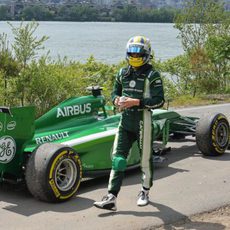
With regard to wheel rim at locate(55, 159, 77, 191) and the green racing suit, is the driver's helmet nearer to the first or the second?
the green racing suit

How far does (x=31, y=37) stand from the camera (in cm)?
1321

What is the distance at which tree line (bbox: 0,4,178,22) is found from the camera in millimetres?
26384

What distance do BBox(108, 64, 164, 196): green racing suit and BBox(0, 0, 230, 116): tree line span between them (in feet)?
19.0

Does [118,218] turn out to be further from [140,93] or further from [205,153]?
[205,153]

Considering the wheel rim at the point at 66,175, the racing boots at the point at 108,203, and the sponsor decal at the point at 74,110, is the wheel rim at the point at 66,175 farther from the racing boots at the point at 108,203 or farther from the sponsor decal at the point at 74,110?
the sponsor decal at the point at 74,110

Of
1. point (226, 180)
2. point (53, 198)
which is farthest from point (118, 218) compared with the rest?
point (226, 180)

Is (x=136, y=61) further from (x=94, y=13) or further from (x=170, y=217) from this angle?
(x=94, y=13)

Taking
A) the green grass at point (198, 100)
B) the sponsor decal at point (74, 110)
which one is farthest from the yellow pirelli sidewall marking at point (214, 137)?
the green grass at point (198, 100)

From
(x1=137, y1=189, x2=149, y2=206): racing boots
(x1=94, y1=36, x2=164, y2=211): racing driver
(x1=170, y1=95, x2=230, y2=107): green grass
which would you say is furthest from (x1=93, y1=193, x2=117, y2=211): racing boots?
(x1=170, y1=95, x2=230, y2=107): green grass

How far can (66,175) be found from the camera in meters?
6.69

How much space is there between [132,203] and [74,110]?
1.87 metres

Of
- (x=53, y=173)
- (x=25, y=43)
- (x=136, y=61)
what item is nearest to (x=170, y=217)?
(x=53, y=173)

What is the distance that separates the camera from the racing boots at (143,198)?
6484mm

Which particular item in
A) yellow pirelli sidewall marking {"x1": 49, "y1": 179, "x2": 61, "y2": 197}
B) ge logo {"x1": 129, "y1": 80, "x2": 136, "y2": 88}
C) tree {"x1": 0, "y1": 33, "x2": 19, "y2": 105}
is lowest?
yellow pirelli sidewall marking {"x1": 49, "y1": 179, "x2": 61, "y2": 197}
